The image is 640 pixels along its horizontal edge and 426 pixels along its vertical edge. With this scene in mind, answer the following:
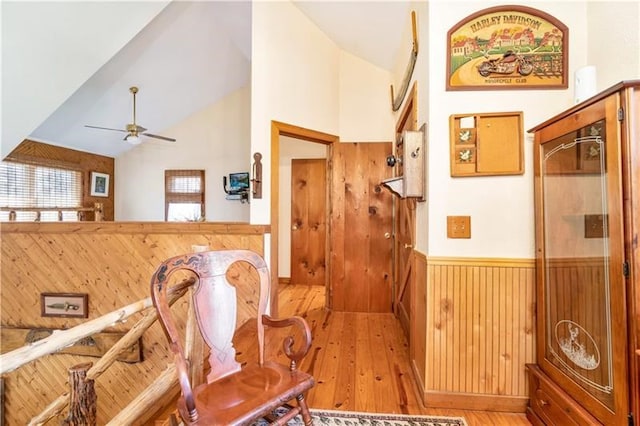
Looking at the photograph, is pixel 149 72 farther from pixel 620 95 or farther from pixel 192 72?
pixel 620 95

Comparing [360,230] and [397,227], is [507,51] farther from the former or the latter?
[360,230]

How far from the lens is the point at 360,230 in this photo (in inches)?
138

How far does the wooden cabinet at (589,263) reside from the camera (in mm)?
1114

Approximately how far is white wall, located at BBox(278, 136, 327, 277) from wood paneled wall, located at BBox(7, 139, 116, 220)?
11.3ft

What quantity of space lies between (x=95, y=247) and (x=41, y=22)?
2086 millimetres

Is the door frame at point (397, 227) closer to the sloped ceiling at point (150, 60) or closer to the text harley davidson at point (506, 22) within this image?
the text harley davidson at point (506, 22)

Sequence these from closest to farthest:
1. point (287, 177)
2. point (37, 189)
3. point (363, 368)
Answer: point (363, 368) → point (37, 189) → point (287, 177)

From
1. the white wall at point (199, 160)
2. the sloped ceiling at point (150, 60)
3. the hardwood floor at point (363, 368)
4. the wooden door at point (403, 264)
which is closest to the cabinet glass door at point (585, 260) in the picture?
the hardwood floor at point (363, 368)

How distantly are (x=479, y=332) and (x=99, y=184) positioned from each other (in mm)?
6337

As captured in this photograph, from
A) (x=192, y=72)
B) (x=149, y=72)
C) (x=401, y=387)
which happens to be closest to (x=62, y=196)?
(x=149, y=72)

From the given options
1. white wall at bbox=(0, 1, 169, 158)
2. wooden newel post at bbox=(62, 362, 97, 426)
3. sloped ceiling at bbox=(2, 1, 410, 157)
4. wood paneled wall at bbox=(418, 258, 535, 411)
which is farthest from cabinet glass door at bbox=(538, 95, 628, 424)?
white wall at bbox=(0, 1, 169, 158)

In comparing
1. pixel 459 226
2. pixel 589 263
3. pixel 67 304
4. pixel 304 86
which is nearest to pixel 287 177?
pixel 304 86

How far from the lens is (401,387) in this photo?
1975 mm

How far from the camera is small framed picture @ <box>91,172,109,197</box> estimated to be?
17.5 ft
